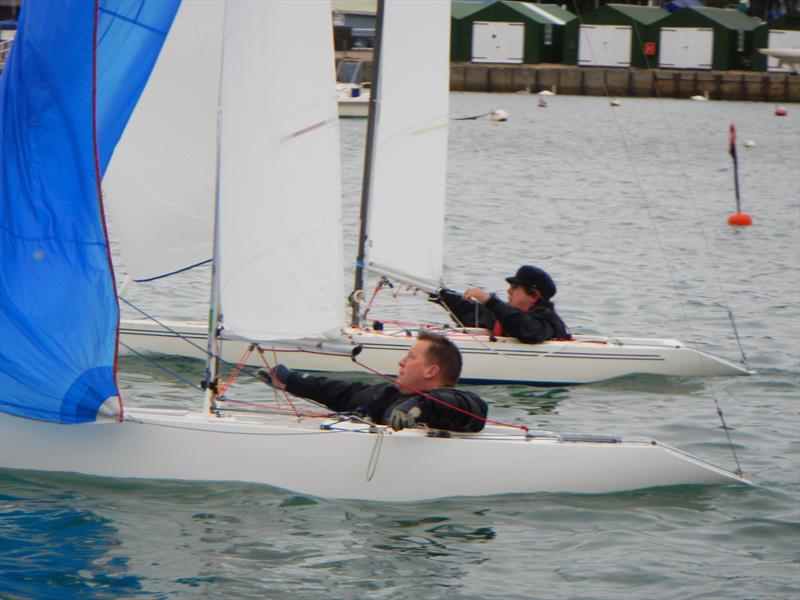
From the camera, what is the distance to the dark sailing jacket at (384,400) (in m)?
7.37

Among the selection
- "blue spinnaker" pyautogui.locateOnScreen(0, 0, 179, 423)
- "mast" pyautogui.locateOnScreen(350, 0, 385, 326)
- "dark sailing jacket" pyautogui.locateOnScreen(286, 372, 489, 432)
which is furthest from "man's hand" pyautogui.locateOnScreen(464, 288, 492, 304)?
"blue spinnaker" pyautogui.locateOnScreen(0, 0, 179, 423)

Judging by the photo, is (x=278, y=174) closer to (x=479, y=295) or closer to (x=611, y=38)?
(x=479, y=295)

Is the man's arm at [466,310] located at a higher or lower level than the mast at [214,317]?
lower

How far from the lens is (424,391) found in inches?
291

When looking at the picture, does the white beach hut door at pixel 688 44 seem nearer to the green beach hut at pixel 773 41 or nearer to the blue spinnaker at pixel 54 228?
the green beach hut at pixel 773 41

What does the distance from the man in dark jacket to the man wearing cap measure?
3072 millimetres

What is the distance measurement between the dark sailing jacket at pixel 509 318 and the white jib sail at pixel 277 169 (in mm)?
3376

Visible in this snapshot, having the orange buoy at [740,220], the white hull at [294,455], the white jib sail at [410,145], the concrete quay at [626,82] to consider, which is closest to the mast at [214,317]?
the white hull at [294,455]

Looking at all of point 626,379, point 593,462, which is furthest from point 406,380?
point 626,379

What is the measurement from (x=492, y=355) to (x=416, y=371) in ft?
11.7

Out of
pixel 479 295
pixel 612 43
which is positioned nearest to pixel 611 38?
pixel 612 43

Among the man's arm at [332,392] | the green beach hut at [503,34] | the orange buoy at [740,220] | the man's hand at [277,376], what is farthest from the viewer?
the green beach hut at [503,34]

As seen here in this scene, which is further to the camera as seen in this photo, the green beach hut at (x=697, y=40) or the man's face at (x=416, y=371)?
the green beach hut at (x=697, y=40)

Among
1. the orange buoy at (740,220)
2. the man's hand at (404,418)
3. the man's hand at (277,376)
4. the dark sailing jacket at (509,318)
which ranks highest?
the man's hand at (277,376)
